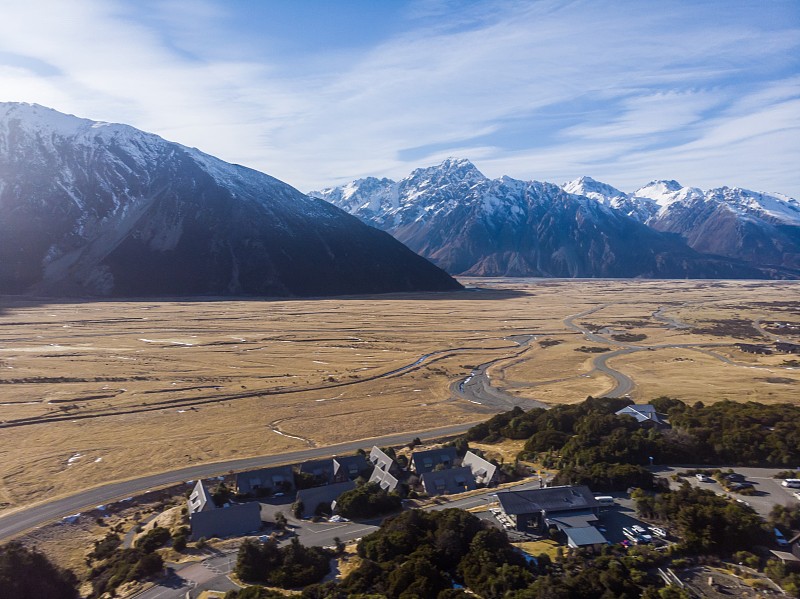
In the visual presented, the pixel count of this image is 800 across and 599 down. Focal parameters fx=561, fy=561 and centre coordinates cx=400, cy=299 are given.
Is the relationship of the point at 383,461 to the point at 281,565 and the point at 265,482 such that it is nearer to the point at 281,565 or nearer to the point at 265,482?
the point at 265,482

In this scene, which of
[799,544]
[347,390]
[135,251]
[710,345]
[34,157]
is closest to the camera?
[799,544]

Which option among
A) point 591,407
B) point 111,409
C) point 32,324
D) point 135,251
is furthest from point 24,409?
point 135,251

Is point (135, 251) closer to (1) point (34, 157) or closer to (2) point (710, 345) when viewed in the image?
(1) point (34, 157)

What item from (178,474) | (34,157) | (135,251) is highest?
(34,157)

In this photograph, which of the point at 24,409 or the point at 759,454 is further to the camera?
the point at 24,409

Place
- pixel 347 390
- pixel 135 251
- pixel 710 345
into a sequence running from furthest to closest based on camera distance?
pixel 135 251, pixel 710 345, pixel 347 390

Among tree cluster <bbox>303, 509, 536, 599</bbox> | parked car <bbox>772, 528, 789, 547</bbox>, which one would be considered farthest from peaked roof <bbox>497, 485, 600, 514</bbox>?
parked car <bbox>772, 528, 789, 547</bbox>
